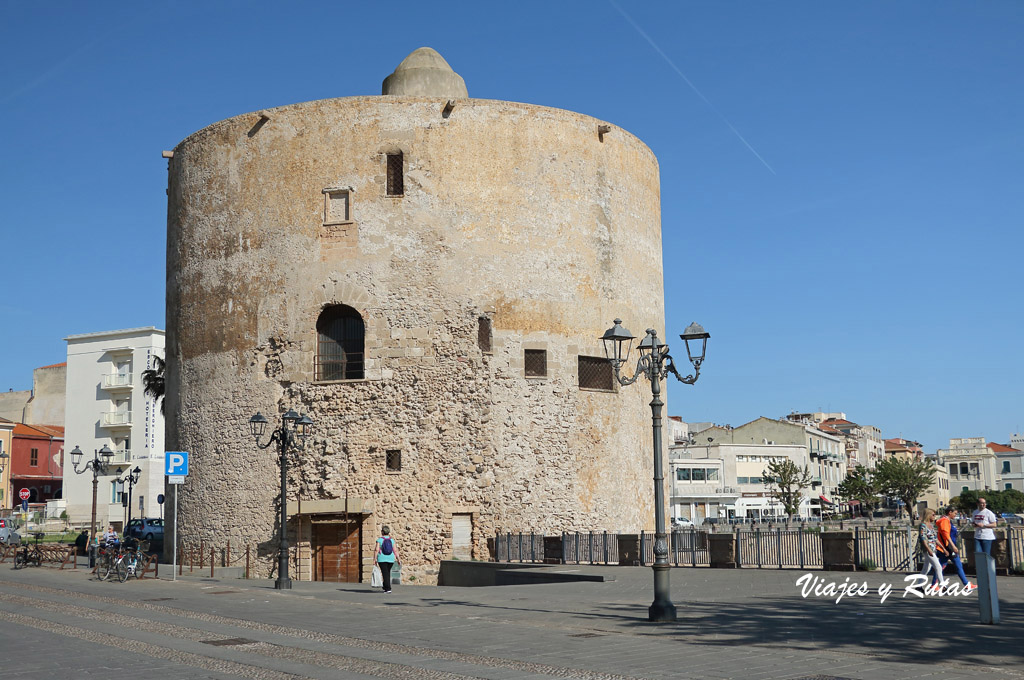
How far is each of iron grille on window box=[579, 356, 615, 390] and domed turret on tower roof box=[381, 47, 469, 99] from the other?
353 inches

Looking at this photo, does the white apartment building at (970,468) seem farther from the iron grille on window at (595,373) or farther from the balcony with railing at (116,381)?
the iron grille on window at (595,373)

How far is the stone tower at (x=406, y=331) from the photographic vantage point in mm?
25141

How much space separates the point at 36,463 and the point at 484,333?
2277 inches

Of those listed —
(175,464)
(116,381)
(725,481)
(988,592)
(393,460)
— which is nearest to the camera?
(988,592)

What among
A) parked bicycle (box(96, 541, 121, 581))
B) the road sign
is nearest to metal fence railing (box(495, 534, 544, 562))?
the road sign

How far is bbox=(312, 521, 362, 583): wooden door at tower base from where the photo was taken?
25.1 meters

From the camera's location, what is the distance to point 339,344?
1031 inches

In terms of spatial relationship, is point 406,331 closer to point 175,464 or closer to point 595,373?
point 595,373

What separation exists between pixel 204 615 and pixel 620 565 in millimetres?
10676

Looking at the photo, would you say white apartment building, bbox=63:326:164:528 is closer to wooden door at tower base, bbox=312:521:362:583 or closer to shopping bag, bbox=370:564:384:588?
wooden door at tower base, bbox=312:521:362:583

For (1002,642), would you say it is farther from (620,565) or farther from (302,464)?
(302,464)

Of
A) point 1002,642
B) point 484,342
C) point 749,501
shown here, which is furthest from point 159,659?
point 749,501

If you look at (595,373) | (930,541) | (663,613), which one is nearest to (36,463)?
(595,373)

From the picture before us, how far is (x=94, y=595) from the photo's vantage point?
19.1m
